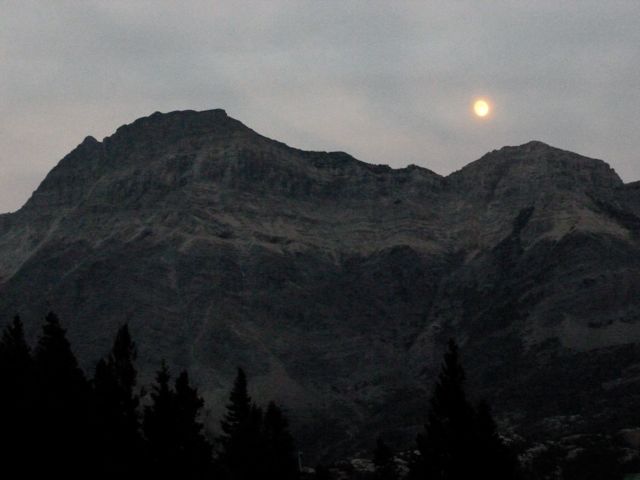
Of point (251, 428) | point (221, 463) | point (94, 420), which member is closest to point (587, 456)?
point (221, 463)

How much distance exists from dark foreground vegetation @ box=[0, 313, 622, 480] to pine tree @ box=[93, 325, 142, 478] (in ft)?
0.28

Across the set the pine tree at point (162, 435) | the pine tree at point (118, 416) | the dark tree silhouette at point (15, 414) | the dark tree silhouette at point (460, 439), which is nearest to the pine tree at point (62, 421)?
the dark tree silhouette at point (15, 414)

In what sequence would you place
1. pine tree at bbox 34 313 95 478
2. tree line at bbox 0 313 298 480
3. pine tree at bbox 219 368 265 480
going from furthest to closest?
pine tree at bbox 219 368 265 480, pine tree at bbox 34 313 95 478, tree line at bbox 0 313 298 480

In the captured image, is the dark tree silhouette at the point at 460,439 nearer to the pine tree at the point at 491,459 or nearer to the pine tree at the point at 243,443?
the pine tree at the point at 491,459

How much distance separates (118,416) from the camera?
62344 millimetres

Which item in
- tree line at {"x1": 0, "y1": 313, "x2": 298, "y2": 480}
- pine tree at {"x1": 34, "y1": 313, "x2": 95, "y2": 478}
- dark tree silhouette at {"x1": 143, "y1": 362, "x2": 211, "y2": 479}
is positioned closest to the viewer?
tree line at {"x1": 0, "y1": 313, "x2": 298, "y2": 480}

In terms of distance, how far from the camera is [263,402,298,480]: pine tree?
76.6 metres

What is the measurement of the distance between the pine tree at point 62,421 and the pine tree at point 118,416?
143 cm

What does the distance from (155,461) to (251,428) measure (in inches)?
650

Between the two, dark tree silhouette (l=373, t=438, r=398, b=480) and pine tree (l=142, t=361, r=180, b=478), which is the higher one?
pine tree (l=142, t=361, r=180, b=478)

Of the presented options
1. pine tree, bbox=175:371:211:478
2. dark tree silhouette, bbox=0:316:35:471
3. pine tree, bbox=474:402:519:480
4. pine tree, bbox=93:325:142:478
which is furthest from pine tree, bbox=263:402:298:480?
dark tree silhouette, bbox=0:316:35:471

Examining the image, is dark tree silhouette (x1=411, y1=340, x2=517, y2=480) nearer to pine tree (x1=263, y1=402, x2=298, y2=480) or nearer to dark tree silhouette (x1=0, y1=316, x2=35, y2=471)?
pine tree (x1=263, y1=402, x2=298, y2=480)

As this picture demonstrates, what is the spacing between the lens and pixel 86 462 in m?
53.4

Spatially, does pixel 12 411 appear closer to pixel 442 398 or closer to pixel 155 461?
pixel 155 461
